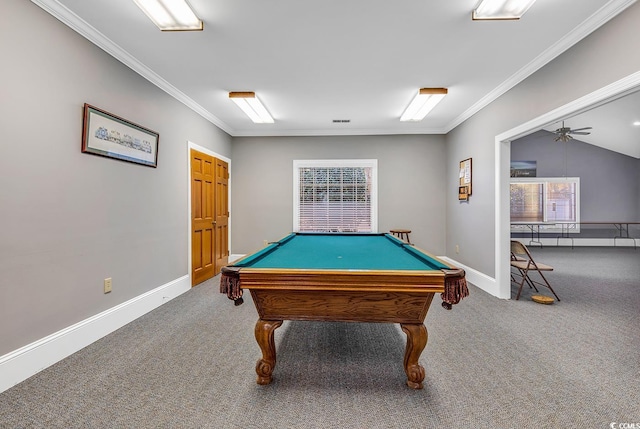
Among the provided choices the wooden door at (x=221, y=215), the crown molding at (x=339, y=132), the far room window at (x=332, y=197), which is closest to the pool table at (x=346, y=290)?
the wooden door at (x=221, y=215)

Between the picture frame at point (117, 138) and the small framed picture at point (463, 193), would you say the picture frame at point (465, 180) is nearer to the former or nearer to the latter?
the small framed picture at point (463, 193)

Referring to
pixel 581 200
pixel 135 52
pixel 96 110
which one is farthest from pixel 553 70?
pixel 581 200

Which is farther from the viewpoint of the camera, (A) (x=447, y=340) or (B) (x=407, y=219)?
(B) (x=407, y=219)

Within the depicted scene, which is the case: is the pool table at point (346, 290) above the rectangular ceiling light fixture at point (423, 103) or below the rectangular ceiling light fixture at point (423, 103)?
below

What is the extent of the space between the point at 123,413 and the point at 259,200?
13.5ft

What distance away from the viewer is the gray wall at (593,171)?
7.81 m

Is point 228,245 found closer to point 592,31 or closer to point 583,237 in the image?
point 592,31

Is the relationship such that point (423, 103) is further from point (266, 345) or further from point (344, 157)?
point (266, 345)

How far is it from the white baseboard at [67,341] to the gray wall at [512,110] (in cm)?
436

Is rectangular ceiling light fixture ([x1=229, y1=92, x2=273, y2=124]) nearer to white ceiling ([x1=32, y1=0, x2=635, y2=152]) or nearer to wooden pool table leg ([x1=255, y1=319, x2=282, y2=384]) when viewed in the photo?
white ceiling ([x1=32, y1=0, x2=635, y2=152])

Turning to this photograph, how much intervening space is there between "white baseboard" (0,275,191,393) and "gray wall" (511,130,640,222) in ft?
32.1

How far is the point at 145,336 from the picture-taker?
2424 millimetres

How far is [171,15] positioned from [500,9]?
2465 mm

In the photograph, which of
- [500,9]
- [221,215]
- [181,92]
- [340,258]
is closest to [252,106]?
[181,92]
